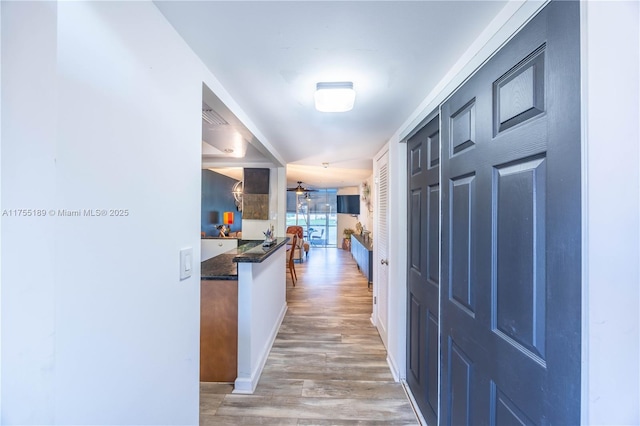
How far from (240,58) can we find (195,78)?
22 centimetres

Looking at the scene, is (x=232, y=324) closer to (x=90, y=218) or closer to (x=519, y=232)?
(x=90, y=218)

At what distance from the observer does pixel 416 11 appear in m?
0.87

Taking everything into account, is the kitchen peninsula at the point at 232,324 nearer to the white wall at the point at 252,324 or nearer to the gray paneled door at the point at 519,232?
the white wall at the point at 252,324

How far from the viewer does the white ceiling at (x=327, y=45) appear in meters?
0.87

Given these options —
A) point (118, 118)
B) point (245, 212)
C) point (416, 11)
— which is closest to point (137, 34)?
point (118, 118)

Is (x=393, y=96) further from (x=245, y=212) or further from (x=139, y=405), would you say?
(x=245, y=212)

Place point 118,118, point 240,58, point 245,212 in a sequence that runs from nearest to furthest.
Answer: point 118,118
point 240,58
point 245,212

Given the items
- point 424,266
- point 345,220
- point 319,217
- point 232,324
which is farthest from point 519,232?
point 319,217

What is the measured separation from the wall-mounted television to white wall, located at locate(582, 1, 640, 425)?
8447mm

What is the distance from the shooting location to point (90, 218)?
0.68 m

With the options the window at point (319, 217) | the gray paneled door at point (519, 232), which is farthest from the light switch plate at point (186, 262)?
the window at point (319, 217)

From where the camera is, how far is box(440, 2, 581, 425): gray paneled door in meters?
0.65

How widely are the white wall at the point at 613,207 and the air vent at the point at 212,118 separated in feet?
6.17

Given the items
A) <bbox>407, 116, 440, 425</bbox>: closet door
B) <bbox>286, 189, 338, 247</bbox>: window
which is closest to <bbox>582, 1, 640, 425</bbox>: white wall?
<bbox>407, 116, 440, 425</bbox>: closet door
